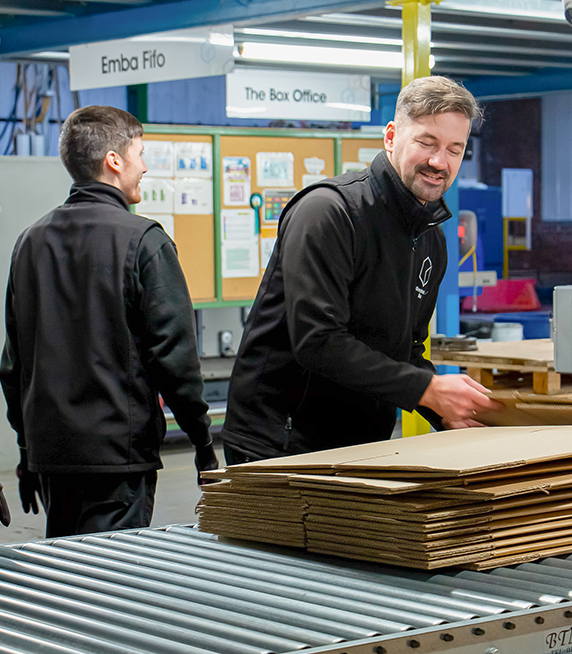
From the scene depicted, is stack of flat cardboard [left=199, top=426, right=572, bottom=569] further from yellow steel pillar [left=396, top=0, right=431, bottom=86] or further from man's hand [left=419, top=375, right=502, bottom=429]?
yellow steel pillar [left=396, top=0, right=431, bottom=86]

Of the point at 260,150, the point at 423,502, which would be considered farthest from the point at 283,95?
the point at 423,502

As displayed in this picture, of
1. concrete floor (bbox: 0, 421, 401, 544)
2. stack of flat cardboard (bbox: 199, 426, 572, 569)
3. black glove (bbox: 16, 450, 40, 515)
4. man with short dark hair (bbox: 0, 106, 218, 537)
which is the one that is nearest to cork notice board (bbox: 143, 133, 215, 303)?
concrete floor (bbox: 0, 421, 401, 544)

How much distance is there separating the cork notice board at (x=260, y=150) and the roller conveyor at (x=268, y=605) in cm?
683

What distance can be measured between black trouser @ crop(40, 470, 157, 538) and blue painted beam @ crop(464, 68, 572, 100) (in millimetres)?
9221

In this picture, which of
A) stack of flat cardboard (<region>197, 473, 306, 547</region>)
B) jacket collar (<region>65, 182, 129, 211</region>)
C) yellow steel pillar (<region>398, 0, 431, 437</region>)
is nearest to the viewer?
stack of flat cardboard (<region>197, 473, 306, 547</region>)

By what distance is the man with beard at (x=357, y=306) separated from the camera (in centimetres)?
241

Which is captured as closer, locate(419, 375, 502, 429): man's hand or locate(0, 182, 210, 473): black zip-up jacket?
locate(419, 375, 502, 429): man's hand

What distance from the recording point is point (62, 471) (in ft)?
10.0

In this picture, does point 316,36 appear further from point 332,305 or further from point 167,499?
point 332,305

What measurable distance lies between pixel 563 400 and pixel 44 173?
243 inches

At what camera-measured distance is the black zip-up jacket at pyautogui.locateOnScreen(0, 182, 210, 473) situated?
3037 millimetres

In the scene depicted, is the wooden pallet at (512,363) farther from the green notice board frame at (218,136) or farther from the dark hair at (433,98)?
the dark hair at (433,98)

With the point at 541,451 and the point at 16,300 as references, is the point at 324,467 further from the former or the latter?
the point at 16,300

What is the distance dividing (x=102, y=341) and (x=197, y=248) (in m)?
5.57
